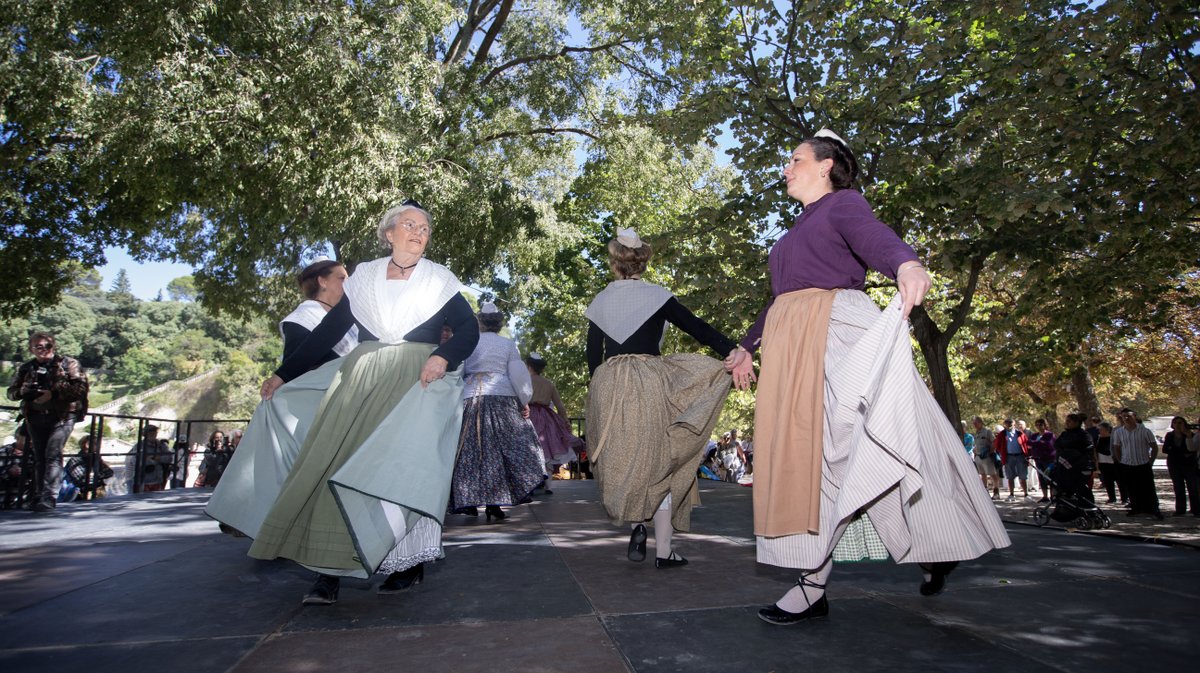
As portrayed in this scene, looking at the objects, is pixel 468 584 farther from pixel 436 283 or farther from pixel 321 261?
pixel 321 261

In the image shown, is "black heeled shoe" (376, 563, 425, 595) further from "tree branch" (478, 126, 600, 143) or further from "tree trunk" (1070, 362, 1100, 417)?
"tree trunk" (1070, 362, 1100, 417)

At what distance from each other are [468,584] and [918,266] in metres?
2.56

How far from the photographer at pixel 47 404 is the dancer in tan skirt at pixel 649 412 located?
21.4 ft

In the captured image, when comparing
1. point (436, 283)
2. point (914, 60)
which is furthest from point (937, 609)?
point (914, 60)

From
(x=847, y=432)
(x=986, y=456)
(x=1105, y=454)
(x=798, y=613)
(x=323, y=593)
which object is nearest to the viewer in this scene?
(x=847, y=432)

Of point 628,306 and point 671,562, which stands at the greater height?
point 628,306

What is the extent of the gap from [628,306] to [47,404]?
22.9 ft

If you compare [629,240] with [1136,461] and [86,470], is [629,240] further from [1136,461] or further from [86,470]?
[1136,461]

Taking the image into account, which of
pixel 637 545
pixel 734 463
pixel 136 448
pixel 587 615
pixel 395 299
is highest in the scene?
pixel 395 299

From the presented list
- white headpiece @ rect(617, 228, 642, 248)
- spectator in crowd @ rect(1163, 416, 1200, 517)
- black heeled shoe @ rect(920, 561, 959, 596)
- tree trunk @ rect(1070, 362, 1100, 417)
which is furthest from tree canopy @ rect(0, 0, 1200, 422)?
tree trunk @ rect(1070, 362, 1100, 417)

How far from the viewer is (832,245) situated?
3191 mm

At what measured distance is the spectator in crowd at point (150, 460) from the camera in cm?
1267

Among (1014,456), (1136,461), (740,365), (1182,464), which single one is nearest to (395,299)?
(740,365)

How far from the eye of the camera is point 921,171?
34.4 feet
